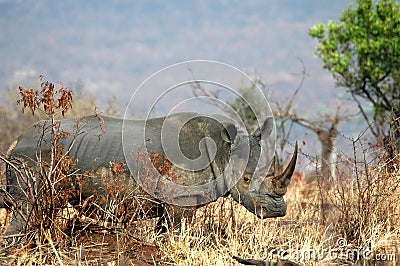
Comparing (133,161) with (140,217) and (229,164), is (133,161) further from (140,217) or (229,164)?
(229,164)

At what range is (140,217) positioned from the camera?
5.23m

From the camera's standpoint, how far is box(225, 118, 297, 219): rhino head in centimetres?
530

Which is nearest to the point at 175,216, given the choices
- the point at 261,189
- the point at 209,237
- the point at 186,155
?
the point at 209,237

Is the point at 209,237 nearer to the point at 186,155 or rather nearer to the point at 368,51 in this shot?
the point at 186,155

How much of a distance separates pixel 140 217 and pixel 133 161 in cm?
56

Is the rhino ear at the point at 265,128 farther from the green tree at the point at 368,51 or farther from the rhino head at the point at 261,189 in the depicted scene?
the green tree at the point at 368,51

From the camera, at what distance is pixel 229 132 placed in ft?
17.8

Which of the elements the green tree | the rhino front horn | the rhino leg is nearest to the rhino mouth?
the rhino front horn

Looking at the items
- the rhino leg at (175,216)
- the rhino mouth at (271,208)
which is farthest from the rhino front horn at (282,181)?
the rhino leg at (175,216)

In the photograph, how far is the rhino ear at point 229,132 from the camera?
5422 millimetres

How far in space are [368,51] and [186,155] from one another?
7992 mm

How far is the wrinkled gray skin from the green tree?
22.9ft

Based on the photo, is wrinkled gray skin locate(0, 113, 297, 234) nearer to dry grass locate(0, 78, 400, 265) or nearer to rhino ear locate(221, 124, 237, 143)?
rhino ear locate(221, 124, 237, 143)

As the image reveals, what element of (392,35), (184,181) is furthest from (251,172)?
(392,35)
